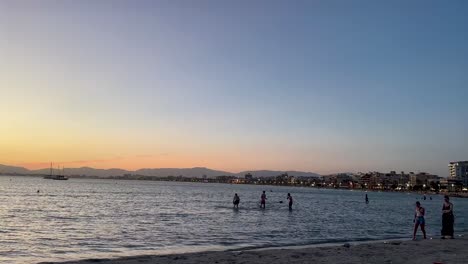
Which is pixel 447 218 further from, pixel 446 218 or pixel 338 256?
pixel 338 256

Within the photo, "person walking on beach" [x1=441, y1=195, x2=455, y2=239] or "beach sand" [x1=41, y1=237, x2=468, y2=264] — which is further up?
"person walking on beach" [x1=441, y1=195, x2=455, y2=239]

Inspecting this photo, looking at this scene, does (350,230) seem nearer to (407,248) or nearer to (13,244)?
(407,248)

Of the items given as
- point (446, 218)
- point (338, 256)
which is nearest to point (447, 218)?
point (446, 218)

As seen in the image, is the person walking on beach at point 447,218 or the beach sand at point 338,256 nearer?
the beach sand at point 338,256

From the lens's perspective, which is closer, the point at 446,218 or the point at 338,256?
the point at 338,256

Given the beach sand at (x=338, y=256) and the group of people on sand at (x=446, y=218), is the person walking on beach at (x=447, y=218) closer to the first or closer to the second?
the group of people on sand at (x=446, y=218)

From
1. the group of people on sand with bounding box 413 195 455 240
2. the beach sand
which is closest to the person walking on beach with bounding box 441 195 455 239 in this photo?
the group of people on sand with bounding box 413 195 455 240

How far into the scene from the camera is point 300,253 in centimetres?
1772

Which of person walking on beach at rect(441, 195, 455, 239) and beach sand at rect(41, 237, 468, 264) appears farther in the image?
person walking on beach at rect(441, 195, 455, 239)

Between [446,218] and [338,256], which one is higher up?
[446,218]

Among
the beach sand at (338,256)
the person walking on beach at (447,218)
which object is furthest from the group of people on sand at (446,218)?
the beach sand at (338,256)

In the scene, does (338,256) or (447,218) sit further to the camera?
(447,218)

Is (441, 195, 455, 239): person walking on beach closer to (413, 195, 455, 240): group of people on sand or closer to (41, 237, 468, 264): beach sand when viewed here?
(413, 195, 455, 240): group of people on sand

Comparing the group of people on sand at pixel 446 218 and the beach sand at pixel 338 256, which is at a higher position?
the group of people on sand at pixel 446 218
